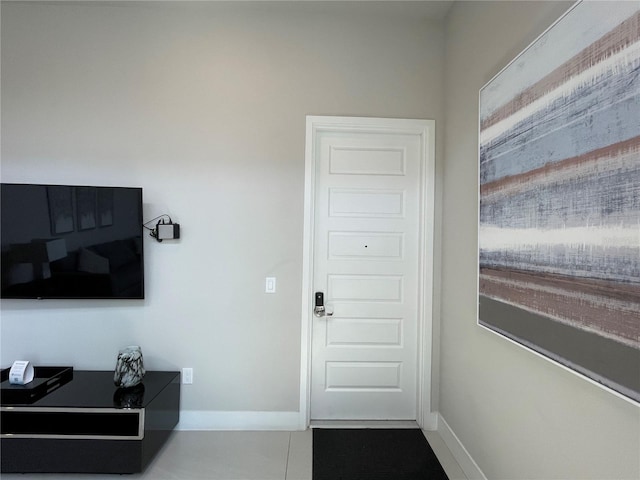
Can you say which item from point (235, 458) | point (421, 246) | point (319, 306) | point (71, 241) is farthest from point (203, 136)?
point (235, 458)

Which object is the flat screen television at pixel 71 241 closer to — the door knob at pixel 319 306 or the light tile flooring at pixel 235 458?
the light tile flooring at pixel 235 458

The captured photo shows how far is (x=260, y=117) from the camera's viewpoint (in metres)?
2.40

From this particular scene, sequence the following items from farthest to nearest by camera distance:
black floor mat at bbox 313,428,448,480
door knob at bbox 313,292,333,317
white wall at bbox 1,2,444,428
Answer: door knob at bbox 313,292,333,317
white wall at bbox 1,2,444,428
black floor mat at bbox 313,428,448,480

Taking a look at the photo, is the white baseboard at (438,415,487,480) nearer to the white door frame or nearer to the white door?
the white door frame

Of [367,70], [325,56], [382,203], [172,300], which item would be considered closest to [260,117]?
[325,56]

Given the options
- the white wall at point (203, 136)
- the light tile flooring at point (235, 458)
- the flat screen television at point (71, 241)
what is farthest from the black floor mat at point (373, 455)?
the flat screen television at point (71, 241)

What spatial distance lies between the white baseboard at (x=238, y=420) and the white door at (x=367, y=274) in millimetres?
194

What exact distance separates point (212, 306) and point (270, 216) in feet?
2.56

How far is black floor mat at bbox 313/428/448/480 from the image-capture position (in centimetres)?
192

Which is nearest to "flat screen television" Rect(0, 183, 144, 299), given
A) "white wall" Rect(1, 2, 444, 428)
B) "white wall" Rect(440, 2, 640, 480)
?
"white wall" Rect(1, 2, 444, 428)

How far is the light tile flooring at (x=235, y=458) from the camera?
1.90 metres

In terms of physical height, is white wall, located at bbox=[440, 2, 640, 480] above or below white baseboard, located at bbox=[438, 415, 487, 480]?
above

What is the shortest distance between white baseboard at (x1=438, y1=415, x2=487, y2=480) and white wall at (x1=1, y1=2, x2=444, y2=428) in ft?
3.54

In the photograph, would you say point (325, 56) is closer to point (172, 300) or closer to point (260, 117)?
point (260, 117)
